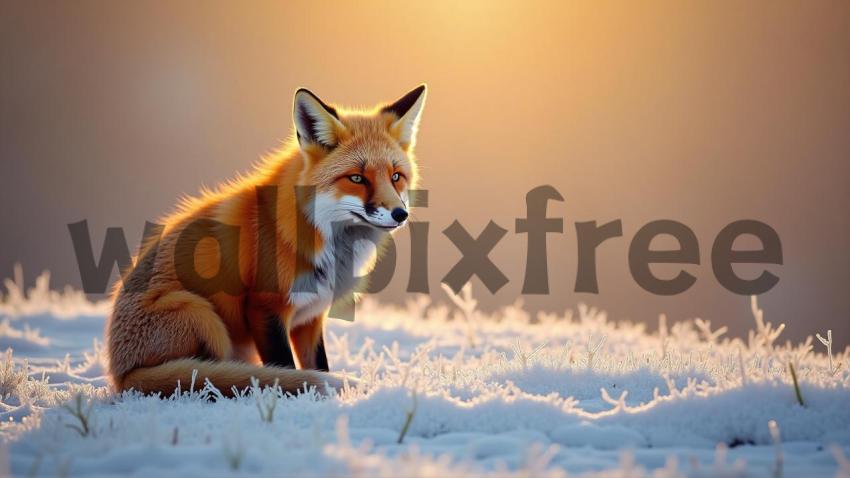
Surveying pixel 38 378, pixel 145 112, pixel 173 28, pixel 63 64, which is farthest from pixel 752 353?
pixel 173 28

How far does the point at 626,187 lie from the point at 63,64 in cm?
6247

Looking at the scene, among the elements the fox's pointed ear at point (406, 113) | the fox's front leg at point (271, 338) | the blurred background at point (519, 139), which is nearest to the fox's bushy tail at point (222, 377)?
the fox's front leg at point (271, 338)

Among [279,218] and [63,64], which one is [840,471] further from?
[63,64]

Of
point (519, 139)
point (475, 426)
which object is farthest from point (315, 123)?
point (519, 139)

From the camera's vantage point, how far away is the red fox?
4.32m

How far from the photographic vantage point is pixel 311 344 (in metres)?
5.09

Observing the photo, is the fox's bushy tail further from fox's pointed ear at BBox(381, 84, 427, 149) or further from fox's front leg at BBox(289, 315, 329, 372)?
fox's pointed ear at BBox(381, 84, 427, 149)

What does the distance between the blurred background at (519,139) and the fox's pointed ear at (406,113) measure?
0.96m

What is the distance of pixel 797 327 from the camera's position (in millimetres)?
22578

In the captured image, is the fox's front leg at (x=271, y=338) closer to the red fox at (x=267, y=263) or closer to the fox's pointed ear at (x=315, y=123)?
the red fox at (x=267, y=263)

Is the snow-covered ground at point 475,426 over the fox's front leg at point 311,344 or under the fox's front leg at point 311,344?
under

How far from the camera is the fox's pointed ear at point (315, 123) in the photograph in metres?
4.92

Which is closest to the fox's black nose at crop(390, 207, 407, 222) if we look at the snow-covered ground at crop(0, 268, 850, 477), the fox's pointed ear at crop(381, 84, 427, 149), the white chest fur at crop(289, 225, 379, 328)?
the white chest fur at crop(289, 225, 379, 328)

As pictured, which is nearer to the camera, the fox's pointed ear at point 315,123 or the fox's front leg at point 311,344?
the fox's pointed ear at point 315,123
